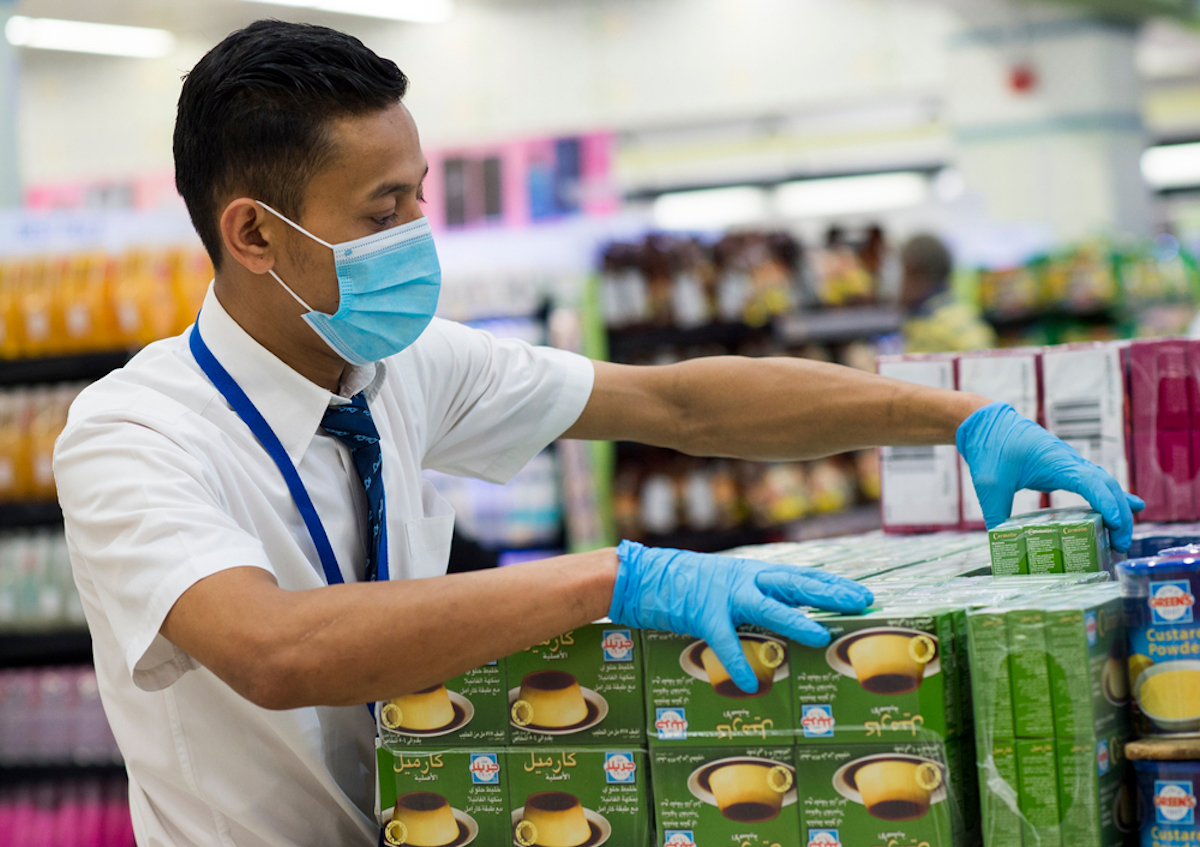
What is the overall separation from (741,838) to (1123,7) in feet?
32.6

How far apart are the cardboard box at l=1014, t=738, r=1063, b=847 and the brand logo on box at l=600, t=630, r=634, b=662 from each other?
1.53 feet

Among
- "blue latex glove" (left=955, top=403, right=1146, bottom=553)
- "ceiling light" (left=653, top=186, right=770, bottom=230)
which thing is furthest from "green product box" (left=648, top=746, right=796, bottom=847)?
"ceiling light" (left=653, top=186, right=770, bottom=230)

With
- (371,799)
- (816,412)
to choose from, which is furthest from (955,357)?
(371,799)

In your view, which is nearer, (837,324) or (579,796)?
(579,796)

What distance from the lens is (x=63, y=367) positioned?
15.2ft

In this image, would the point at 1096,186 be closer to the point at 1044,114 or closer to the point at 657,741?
the point at 1044,114

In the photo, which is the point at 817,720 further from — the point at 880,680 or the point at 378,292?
the point at 378,292

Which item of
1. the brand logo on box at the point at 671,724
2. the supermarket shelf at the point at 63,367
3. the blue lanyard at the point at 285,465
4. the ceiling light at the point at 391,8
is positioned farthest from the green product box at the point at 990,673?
the ceiling light at the point at 391,8

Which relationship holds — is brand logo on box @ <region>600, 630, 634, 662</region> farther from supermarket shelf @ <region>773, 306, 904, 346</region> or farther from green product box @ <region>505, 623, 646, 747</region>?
supermarket shelf @ <region>773, 306, 904, 346</region>

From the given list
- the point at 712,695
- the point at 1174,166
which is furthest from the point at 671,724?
the point at 1174,166

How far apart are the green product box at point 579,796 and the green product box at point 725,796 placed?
0.03m

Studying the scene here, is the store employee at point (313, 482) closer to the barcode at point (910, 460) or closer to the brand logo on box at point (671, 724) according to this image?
the brand logo on box at point (671, 724)

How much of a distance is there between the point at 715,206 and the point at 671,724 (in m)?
12.4

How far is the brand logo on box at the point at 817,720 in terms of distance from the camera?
143 cm
